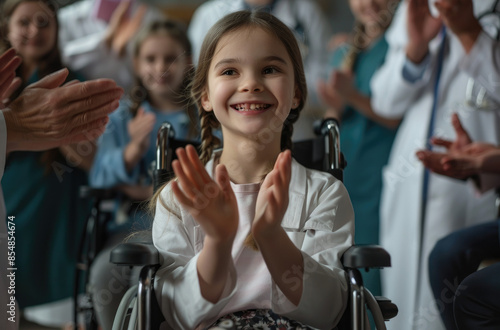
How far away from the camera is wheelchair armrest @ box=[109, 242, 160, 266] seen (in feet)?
2.76

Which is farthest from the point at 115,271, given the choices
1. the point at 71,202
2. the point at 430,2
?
the point at 430,2

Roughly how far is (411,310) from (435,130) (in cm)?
55

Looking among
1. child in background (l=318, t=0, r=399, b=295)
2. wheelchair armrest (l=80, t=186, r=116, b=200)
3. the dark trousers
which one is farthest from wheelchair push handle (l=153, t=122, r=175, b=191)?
child in background (l=318, t=0, r=399, b=295)

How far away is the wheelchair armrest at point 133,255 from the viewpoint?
33.1 inches

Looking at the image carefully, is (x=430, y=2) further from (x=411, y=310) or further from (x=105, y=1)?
(x=105, y=1)

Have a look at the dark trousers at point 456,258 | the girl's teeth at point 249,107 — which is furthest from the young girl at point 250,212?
the dark trousers at point 456,258

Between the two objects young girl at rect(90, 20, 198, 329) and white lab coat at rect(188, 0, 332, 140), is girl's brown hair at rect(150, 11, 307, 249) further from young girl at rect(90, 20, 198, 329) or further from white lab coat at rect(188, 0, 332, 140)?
white lab coat at rect(188, 0, 332, 140)

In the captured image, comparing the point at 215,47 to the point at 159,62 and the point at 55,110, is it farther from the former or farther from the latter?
the point at 159,62

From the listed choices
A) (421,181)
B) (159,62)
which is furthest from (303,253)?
(159,62)

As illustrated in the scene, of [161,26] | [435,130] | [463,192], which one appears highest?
[161,26]

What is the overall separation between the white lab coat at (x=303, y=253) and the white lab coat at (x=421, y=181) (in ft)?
2.49

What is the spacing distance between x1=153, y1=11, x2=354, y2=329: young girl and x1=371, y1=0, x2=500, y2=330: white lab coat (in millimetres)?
759

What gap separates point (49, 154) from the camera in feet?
6.73

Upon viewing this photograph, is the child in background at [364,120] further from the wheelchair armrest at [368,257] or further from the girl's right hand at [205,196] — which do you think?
the girl's right hand at [205,196]
